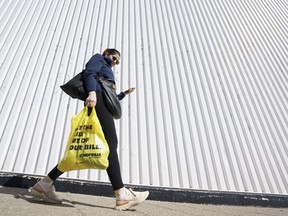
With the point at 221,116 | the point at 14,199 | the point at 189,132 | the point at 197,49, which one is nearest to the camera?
the point at 14,199

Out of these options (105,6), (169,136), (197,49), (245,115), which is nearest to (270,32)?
(197,49)

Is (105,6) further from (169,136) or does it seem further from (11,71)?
(169,136)

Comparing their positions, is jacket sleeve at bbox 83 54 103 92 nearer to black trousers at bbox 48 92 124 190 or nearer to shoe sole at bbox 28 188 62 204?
black trousers at bbox 48 92 124 190

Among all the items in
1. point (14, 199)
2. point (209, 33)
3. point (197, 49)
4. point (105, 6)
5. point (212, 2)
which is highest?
point (212, 2)

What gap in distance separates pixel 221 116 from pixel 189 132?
430mm

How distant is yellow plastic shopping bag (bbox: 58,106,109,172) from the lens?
193cm

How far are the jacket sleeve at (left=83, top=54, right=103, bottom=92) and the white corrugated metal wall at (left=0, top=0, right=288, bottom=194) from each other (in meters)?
0.87

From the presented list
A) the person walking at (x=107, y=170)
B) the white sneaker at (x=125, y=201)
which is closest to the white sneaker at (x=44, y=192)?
the person walking at (x=107, y=170)

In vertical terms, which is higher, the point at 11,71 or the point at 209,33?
the point at 209,33

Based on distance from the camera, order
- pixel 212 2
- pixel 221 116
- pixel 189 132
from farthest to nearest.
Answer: pixel 212 2 → pixel 221 116 → pixel 189 132

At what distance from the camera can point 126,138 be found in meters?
2.94

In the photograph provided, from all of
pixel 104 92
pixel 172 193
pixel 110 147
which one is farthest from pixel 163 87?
pixel 110 147

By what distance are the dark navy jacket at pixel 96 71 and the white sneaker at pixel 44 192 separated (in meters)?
0.63

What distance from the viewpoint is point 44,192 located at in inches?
80.7
